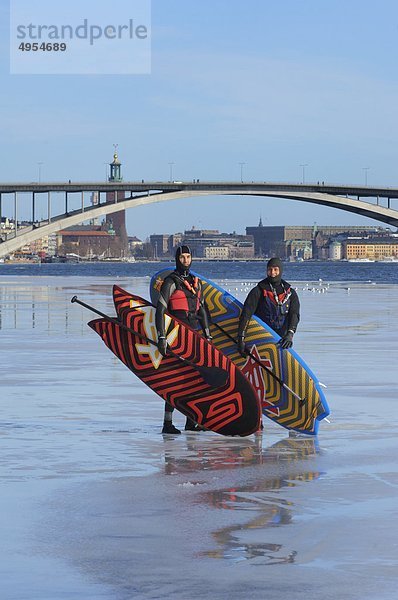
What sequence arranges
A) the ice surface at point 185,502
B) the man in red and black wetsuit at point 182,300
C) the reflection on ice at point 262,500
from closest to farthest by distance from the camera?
the ice surface at point 185,502 < the reflection on ice at point 262,500 < the man in red and black wetsuit at point 182,300

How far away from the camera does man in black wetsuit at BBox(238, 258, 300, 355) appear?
10.3m

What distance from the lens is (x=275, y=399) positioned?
33.6 feet

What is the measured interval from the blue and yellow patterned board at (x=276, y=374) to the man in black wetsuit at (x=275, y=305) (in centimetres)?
14

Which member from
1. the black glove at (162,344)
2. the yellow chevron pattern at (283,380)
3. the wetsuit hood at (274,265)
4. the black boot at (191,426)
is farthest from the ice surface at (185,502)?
the wetsuit hood at (274,265)

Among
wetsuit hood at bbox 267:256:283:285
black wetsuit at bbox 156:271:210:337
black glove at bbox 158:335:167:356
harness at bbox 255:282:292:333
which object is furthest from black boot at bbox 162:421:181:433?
wetsuit hood at bbox 267:256:283:285

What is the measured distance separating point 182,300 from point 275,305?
0.91 metres

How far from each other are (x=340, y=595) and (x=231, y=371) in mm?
4696

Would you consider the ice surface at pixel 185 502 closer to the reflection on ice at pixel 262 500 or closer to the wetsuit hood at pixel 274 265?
the reflection on ice at pixel 262 500

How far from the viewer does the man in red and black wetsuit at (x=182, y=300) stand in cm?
998

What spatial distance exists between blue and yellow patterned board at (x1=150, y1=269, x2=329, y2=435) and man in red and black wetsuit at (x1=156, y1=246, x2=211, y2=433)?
0.52 m

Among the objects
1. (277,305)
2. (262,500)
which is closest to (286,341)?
(277,305)

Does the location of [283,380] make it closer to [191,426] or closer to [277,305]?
[277,305]

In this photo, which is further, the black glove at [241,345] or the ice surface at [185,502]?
the black glove at [241,345]

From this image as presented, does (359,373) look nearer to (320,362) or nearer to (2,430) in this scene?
(320,362)
